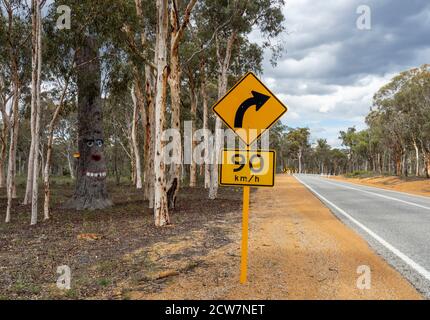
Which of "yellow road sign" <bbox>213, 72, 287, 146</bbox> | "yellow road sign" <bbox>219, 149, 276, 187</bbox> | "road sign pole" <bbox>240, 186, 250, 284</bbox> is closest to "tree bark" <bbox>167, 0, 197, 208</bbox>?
"yellow road sign" <bbox>213, 72, 287, 146</bbox>

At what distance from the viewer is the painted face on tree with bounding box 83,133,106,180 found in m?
15.8

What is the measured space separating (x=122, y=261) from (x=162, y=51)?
6173mm

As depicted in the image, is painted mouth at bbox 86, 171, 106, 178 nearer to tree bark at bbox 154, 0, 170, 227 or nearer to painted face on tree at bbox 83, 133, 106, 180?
painted face on tree at bbox 83, 133, 106, 180

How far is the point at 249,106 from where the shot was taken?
5.07 m

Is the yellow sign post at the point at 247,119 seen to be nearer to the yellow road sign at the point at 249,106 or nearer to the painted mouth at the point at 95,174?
the yellow road sign at the point at 249,106

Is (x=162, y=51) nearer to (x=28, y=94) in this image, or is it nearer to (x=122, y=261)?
(x=122, y=261)

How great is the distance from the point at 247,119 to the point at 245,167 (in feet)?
2.14

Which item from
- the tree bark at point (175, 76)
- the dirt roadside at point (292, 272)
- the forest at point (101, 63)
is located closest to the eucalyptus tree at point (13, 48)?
the forest at point (101, 63)

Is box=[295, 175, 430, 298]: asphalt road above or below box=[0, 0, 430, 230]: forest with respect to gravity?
below

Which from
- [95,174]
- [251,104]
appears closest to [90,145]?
[95,174]

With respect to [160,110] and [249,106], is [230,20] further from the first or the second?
[249,106]

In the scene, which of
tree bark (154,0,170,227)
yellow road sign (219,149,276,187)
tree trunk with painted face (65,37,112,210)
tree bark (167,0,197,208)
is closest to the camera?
yellow road sign (219,149,276,187)

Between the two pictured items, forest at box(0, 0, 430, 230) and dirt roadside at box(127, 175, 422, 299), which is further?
forest at box(0, 0, 430, 230)

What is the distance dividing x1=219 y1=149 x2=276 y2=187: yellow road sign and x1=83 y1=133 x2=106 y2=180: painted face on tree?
12.0 meters
